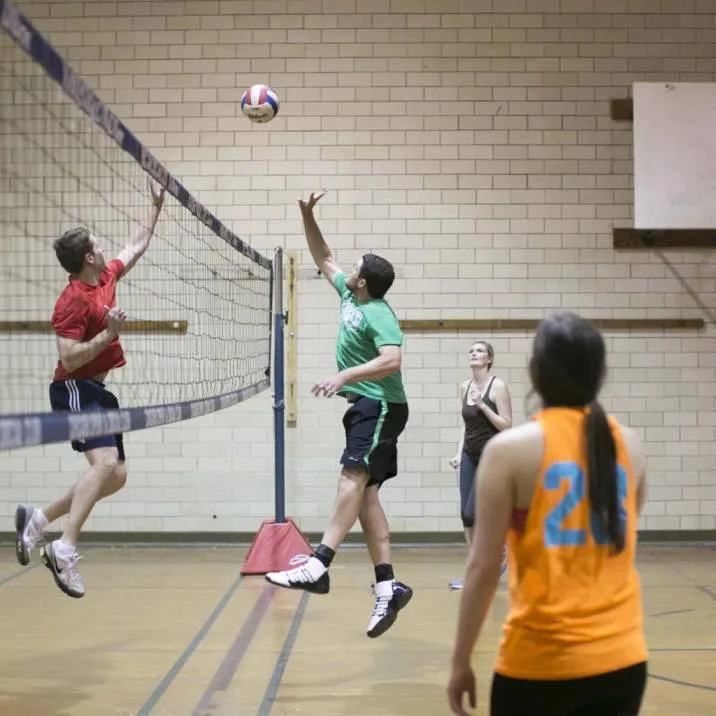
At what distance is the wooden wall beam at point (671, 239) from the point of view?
8.95m

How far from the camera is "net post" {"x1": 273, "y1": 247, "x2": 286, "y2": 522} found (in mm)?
7555

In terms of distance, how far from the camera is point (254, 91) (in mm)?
6992

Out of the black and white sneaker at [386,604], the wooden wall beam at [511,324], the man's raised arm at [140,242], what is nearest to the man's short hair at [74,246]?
the man's raised arm at [140,242]

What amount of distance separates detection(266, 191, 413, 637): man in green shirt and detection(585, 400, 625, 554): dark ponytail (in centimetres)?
268

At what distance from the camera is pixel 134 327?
29.1ft

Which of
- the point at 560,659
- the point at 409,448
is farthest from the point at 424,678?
the point at 409,448

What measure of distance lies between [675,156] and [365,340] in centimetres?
460

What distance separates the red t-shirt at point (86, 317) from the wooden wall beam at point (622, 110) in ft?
18.3

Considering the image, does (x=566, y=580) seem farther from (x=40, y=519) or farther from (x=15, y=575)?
(x=15, y=575)

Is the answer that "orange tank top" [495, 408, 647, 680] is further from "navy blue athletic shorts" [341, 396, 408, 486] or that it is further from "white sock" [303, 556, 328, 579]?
"navy blue athletic shorts" [341, 396, 408, 486]

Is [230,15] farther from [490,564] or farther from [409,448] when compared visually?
[490,564]

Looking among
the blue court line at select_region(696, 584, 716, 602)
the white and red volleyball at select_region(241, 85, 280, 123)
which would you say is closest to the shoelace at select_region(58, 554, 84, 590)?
the white and red volleyball at select_region(241, 85, 280, 123)

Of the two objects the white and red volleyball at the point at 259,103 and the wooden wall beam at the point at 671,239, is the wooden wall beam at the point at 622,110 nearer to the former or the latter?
the wooden wall beam at the point at 671,239

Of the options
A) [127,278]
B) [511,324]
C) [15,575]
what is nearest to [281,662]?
[15,575]
